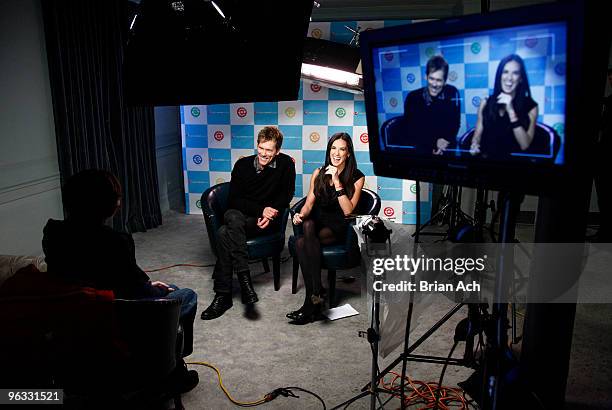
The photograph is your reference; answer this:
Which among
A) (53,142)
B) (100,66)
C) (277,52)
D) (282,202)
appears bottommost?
(282,202)

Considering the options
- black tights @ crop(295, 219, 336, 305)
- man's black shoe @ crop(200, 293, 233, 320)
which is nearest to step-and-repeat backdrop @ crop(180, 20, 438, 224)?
black tights @ crop(295, 219, 336, 305)

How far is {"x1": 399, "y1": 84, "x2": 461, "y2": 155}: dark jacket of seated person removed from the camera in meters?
1.11

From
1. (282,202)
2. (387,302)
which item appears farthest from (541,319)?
(282,202)

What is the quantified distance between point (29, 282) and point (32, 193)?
7.42 ft

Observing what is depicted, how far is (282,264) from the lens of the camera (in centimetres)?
387

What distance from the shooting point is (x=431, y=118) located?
1.15 m

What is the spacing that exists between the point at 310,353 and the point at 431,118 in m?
1.72

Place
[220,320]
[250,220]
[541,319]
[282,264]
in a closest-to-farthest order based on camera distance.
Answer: [541,319]
[220,320]
[250,220]
[282,264]

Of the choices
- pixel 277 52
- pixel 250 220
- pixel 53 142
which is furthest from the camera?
pixel 53 142

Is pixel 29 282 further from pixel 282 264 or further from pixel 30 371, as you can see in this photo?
pixel 282 264

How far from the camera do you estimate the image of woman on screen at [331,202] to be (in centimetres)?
305

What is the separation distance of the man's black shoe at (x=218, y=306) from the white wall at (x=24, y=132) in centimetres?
146

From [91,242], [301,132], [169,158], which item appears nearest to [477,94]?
[91,242]

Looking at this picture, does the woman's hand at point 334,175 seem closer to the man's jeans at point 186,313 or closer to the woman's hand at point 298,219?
the woman's hand at point 298,219
